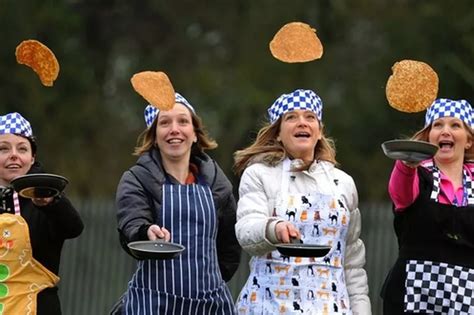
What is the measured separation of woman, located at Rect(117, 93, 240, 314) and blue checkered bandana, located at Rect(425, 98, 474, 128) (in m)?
1.11

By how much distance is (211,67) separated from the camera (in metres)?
22.7

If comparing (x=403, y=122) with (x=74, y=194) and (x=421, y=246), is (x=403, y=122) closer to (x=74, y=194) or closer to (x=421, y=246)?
(x=74, y=194)

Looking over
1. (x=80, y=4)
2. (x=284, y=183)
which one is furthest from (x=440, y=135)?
(x=80, y=4)

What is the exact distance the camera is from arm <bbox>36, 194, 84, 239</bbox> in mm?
7348

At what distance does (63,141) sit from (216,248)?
14.3 meters

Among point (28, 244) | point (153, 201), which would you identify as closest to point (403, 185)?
point (153, 201)

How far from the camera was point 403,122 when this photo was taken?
19516 mm

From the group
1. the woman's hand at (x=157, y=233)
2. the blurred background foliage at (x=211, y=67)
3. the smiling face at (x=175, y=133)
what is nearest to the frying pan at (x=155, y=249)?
the woman's hand at (x=157, y=233)

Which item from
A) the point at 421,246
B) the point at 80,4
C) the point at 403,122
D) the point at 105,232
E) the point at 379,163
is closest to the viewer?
the point at 421,246

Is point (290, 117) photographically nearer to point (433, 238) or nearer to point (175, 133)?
point (175, 133)

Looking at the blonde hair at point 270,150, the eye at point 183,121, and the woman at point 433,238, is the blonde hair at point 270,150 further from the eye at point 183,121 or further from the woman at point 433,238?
the woman at point 433,238

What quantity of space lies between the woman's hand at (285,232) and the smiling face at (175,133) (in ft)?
2.63

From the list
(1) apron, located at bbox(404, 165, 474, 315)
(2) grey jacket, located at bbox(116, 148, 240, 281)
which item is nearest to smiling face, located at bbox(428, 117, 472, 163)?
(1) apron, located at bbox(404, 165, 474, 315)

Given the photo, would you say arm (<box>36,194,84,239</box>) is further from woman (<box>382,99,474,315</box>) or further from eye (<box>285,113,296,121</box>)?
woman (<box>382,99,474,315</box>)
